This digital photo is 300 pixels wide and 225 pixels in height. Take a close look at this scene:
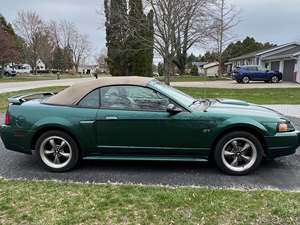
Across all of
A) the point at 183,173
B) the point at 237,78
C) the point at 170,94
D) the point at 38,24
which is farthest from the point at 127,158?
the point at 38,24

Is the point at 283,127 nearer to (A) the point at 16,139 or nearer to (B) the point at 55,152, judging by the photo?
(B) the point at 55,152

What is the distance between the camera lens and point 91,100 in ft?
15.8

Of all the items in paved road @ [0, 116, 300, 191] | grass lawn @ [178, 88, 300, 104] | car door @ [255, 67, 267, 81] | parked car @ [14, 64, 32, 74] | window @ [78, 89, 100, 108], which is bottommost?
paved road @ [0, 116, 300, 191]

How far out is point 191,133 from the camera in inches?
181

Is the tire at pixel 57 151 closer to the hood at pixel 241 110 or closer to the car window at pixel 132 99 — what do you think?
the car window at pixel 132 99

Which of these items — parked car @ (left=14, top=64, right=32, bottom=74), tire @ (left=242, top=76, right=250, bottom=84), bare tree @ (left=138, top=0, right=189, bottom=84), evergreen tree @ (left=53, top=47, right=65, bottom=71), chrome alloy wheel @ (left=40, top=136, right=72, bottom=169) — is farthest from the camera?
evergreen tree @ (left=53, top=47, right=65, bottom=71)

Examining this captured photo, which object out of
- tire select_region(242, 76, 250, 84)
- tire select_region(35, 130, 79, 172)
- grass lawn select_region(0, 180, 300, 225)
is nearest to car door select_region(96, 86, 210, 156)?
tire select_region(35, 130, 79, 172)

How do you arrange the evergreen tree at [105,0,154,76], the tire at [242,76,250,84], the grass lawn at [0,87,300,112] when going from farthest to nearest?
the tire at [242,76,250,84]
the evergreen tree at [105,0,154,76]
the grass lawn at [0,87,300,112]

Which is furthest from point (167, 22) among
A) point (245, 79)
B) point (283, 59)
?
point (283, 59)

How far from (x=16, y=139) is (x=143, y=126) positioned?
1923 mm

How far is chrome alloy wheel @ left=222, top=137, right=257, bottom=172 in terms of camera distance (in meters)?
4.65

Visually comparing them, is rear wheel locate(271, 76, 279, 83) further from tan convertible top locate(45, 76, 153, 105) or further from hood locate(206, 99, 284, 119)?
tan convertible top locate(45, 76, 153, 105)

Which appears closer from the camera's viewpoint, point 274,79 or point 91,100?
point 91,100

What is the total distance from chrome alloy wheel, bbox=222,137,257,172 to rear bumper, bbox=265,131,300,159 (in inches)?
8.8
